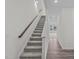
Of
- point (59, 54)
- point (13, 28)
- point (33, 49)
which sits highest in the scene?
point (13, 28)

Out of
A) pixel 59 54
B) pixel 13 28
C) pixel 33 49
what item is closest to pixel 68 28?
pixel 59 54

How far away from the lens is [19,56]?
201 inches

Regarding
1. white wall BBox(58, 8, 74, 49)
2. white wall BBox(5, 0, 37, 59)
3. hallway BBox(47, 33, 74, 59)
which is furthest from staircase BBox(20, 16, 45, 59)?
white wall BBox(58, 8, 74, 49)

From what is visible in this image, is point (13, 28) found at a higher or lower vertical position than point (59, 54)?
higher

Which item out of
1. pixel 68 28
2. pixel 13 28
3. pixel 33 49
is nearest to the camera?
pixel 13 28

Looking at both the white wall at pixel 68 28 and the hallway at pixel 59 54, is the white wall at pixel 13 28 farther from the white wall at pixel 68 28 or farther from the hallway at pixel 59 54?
the white wall at pixel 68 28

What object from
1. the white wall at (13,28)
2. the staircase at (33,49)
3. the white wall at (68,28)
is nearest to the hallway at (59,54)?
the white wall at (68,28)

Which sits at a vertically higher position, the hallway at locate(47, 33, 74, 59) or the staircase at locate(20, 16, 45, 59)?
the staircase at locate(20, 16, 45, 59)

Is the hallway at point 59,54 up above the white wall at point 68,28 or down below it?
below

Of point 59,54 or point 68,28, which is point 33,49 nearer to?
point 59,54

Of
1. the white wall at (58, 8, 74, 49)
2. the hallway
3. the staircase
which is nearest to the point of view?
the staircase

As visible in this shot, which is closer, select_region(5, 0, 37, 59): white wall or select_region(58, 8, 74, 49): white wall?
select_region(5, 0, 37, 59): white wall

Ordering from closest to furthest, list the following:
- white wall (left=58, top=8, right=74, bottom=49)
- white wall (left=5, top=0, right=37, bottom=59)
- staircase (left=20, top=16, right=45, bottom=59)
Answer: white wall (left=5, top=0, right=37, bottom=59), staircase (left=20, top=16, right=45, bottom=59), white wall (left=58, top=8, right=74, bottom=49)

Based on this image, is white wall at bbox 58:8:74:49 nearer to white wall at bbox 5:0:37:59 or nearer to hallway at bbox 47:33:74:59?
hallway at bbox 47:33:74:59
